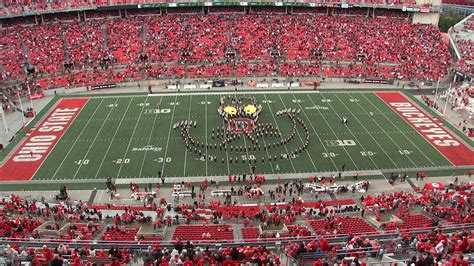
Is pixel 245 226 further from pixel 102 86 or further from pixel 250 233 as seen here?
pixel 102 86

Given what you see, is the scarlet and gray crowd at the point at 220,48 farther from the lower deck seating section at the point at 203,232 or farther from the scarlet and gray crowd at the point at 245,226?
the lower deck seating section at the point at 203,232

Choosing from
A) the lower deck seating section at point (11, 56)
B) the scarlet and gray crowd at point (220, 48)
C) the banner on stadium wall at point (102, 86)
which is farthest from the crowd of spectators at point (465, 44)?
the lower deck seating section at point (11, 56)

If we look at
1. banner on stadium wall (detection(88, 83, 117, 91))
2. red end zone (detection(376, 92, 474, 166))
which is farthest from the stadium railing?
banner on stadium wall (detection(88, 83, 117, 91))

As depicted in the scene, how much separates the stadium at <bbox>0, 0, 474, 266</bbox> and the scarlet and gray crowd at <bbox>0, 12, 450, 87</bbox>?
0.80 feet

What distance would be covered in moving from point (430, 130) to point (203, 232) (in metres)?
22.1

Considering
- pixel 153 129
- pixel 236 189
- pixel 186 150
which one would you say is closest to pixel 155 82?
pixel 153 129

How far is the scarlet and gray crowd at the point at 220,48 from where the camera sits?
145ft

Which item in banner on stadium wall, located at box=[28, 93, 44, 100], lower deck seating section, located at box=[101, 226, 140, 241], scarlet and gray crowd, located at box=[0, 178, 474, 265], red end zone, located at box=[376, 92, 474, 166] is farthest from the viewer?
banner on stadium wall, located at box=[28, 93, 44, 100]

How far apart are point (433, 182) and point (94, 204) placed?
19558 millimetres

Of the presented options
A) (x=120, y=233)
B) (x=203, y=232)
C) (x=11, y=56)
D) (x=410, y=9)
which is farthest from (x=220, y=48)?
(x=120, y=233)

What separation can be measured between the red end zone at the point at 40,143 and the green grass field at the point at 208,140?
2.15ft

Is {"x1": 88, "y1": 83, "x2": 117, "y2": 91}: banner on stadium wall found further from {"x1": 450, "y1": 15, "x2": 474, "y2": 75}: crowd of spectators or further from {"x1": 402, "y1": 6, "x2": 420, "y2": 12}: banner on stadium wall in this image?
{"x1": 402, "y1": 6, "x2": 420, "y2": 12}: banner on stadium wall

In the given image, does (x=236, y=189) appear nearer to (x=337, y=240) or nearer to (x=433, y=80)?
(x=337, y=240)

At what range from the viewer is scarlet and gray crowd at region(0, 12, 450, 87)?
4433cm
